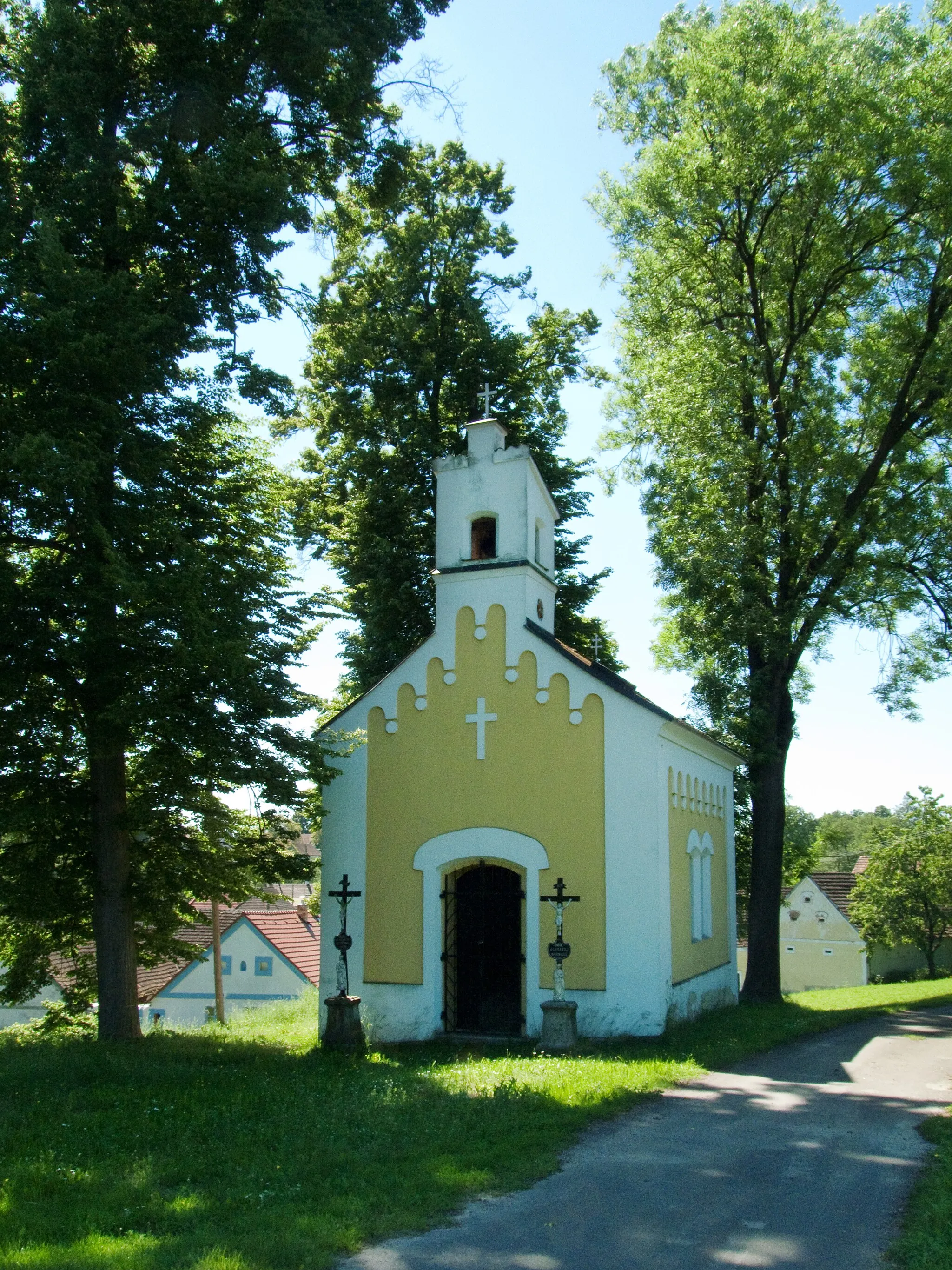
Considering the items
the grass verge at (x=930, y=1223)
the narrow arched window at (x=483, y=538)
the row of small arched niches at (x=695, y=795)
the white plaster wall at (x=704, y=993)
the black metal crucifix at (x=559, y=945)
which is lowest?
the white plaster wall at (x=704, y=993)

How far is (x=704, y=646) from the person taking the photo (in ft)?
68.1

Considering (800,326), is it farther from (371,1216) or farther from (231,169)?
(371,1216)

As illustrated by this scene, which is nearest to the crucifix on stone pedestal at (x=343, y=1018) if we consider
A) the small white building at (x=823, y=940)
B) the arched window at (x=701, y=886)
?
the arched window at (x=701, y=886)

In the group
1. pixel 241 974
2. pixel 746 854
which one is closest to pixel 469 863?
pixel 746 854

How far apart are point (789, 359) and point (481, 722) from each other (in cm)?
1112

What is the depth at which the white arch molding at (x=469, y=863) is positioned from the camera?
46.5 ft

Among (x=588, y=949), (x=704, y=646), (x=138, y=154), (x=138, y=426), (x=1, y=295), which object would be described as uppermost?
(x=138, y=154)

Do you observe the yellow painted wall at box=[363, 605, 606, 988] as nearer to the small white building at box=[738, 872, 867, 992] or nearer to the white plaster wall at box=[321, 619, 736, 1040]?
the white plaster wall at box=[321, 619, 736, 1040]

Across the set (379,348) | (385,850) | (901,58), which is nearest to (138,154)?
(379,348)

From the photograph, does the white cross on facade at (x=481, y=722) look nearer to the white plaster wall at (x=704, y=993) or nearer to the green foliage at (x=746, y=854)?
the white plaster wall at (x=704, y=993)

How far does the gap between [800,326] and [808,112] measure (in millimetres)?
3890

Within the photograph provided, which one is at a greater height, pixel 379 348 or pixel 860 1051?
pixel 379 348

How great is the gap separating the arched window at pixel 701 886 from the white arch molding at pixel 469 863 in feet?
11.0

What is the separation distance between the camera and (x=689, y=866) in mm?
16703
